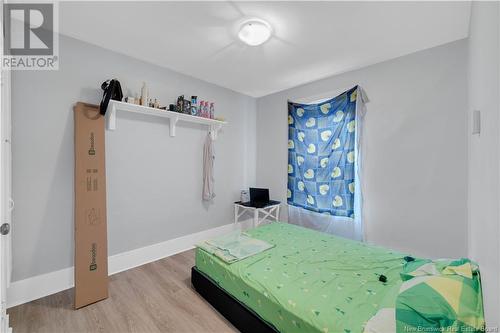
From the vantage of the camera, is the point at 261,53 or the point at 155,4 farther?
the point at 261,53

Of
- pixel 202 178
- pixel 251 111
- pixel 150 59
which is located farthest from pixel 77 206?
pixel 251 111

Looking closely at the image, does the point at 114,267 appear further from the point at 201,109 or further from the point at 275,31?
the point at 275,31

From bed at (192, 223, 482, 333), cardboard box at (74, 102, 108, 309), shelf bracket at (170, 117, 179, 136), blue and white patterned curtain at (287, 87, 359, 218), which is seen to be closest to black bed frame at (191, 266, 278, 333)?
bed at (192, 223, 482, 333)

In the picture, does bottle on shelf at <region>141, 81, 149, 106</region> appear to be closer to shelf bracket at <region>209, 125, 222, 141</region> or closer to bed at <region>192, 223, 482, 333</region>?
shelf bracket at <region>209, 125, 222, 141</region>

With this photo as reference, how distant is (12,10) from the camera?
6.12 feet

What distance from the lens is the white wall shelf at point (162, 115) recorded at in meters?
2.44

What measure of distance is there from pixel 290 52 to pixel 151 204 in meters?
2.57

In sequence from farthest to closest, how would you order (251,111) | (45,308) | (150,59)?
(251,111) < (150,59) < (45,308)

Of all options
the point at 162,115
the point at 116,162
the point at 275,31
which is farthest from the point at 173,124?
the point at 275,31

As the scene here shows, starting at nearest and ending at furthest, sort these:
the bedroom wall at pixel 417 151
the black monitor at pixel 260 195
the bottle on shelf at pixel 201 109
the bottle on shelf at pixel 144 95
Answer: the bedroom wall at pixel 417 151
the bottle on shelf at pixel 144 95
the bottle on shelf at pixel 201 109
the black monitor at pixel 260 195

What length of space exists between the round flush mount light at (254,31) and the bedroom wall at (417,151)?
159 centimetres

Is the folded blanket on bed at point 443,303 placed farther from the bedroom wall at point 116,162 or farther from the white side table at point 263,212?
the bedroom wall at point 116,162

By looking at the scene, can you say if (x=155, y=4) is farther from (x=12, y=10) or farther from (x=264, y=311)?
(x=264, y=311)

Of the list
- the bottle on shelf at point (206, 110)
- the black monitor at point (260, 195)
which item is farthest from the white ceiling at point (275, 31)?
the black monitor at point (260, 195)
